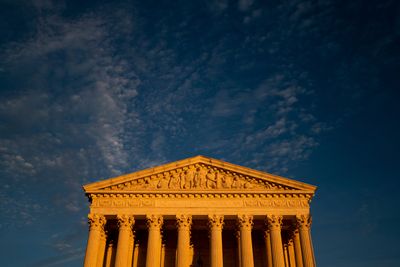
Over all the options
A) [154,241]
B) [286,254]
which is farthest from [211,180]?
[286,254]

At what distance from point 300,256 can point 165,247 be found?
1322 centimetres

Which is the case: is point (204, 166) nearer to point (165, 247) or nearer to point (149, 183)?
point (149, 183)

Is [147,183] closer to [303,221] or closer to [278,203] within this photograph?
[278,203]

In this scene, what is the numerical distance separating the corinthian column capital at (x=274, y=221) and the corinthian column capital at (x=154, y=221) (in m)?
9.61

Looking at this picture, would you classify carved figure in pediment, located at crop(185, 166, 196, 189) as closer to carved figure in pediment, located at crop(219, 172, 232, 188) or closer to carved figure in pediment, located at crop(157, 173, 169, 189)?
carved figure in pediment, located at crop(157, 173, 169, 189)

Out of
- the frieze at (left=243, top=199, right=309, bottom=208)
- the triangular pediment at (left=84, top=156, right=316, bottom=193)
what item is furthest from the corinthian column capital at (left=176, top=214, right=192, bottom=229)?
the frieze at (left=243, top=199, right=309, bottom=208)

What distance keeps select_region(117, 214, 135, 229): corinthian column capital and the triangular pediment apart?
237 cm

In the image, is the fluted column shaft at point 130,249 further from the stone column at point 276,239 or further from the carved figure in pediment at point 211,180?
the stone column at point 276,239

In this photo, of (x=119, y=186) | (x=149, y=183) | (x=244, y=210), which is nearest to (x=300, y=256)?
(x=244, y=210)

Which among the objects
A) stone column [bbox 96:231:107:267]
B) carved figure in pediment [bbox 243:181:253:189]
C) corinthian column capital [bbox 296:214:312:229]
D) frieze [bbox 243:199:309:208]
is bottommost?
stone column [bbox 96:231:107:267]

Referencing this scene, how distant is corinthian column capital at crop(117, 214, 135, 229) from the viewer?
32.7 metres

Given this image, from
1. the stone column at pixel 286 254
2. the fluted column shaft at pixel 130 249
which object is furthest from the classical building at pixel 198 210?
the stone column at pixel 286 254

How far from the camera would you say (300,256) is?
33.0 m

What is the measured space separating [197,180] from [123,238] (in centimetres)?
838
